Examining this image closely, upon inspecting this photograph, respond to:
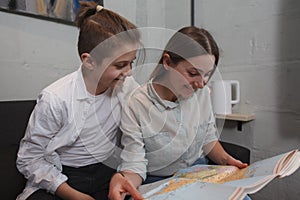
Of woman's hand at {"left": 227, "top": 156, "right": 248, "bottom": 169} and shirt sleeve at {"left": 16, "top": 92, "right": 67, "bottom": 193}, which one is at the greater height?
shirt sleeve at {"left": 16, "top": 92, "right": 67, "bottom": 193}

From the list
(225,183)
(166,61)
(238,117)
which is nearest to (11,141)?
(166,61)

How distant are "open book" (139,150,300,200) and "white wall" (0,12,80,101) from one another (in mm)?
678

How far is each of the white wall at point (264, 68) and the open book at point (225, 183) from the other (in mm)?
698

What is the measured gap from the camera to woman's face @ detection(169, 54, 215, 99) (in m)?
0.72

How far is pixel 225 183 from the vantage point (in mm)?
563

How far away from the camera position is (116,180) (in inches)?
24.4

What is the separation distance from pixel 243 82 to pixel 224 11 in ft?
1.29

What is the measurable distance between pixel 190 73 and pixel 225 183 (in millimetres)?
315

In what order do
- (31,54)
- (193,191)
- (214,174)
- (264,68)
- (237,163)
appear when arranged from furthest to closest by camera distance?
(264,68)
(31,54)
(237,163)
(214,174)
(193,191)

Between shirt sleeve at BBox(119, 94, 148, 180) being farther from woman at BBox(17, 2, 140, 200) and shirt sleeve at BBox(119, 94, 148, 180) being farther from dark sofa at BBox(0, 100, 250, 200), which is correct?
dark sofa at BBox(0, 100, 250, 200)

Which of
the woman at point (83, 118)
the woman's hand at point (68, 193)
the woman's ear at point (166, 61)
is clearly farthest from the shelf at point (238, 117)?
the woman's hand at point (68, 193)

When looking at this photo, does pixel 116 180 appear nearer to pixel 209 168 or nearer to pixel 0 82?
pixel 209 168

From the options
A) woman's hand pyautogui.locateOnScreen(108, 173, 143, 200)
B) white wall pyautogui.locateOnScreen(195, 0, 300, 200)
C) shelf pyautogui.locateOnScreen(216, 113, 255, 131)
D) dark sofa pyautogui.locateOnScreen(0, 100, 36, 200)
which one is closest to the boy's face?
woman's hand pyautogui.locateOnScreen(108, 173, 143, 200)

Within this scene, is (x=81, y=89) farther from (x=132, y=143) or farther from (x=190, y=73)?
(x=190, y=73)
